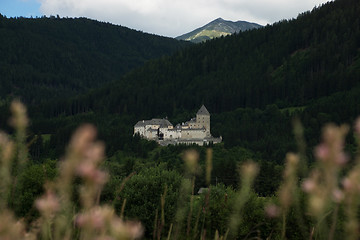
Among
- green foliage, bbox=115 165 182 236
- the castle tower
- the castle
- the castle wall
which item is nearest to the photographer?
green foliage, bbox=115 165 182 236

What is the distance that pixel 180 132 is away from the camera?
149625 mm

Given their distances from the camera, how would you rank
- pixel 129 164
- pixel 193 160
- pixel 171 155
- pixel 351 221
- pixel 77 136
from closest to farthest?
pixel 77 136 < pixel 351 221 < pixel 193 160 < pixel 129 164 < pixel 171 155

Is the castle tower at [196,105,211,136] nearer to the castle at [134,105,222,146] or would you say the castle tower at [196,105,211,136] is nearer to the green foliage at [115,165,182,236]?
the castle at [134,105,222,146]

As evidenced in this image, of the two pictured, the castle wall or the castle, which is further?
the castle wall

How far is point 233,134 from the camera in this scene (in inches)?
5989

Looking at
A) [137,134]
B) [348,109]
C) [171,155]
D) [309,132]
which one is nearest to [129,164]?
[171,155]

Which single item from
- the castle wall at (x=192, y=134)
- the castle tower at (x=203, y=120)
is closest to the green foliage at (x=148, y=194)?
the castle wall at (x=192, y=134)

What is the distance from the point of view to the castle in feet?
481

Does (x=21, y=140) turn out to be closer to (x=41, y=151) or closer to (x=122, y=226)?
(x=122, y=226)

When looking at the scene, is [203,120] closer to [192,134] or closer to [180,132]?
[192,134]

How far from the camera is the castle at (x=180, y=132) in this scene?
481ft

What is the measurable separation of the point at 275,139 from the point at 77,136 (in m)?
148

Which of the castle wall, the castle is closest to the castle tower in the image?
the castle

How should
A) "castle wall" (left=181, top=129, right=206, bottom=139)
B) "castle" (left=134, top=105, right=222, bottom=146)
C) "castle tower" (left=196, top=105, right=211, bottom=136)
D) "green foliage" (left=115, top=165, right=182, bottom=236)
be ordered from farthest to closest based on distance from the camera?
1. "castle tower" (left=196, top=105, right=211, bottom=136)
2. "castle wall" (left=181, top=129, right=206, bottom=139)
3. "castle" (left=134, top=105, right=222, bottom=146)
4. "green foliage" (left=115, top=165, right=182, bottom=236)
